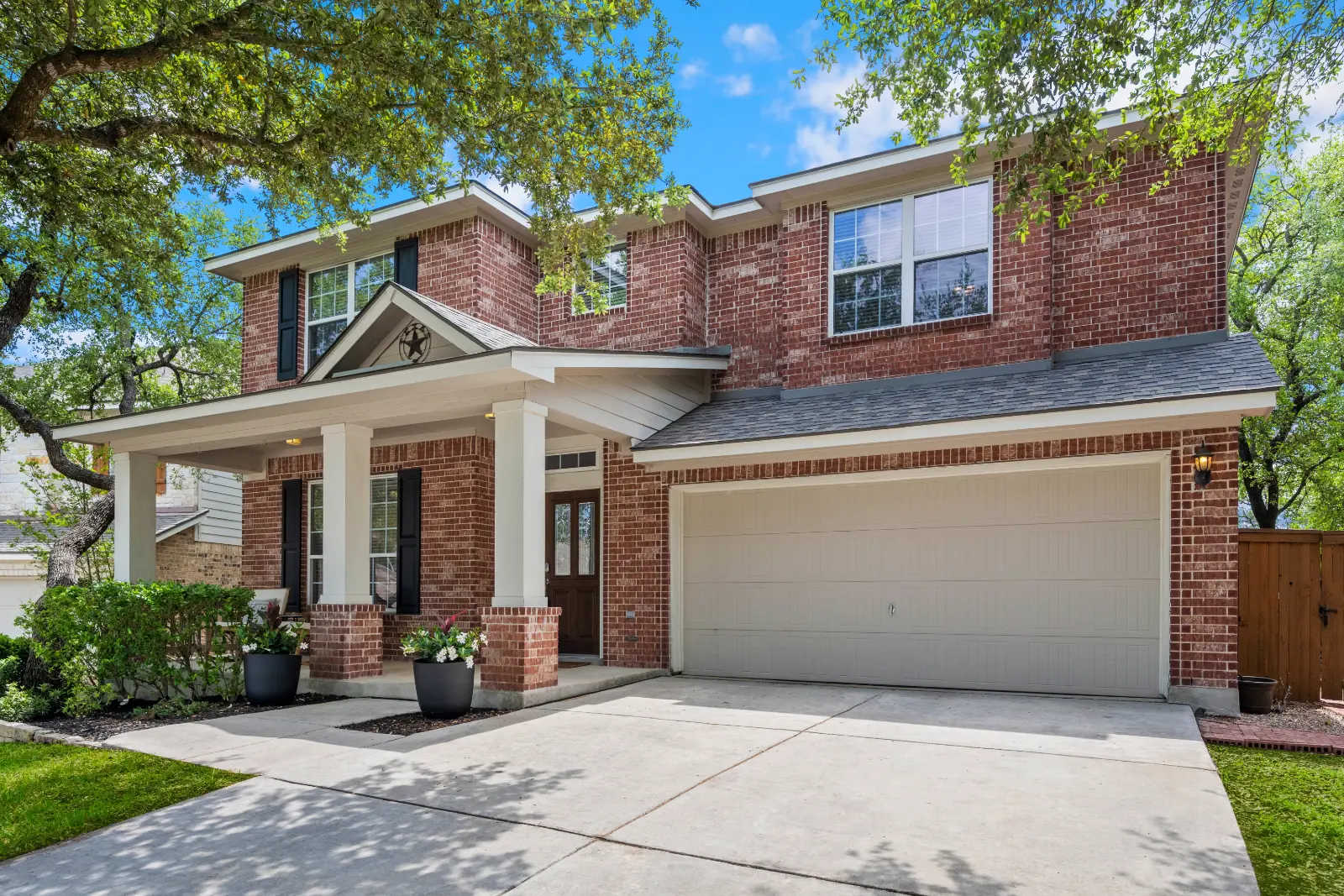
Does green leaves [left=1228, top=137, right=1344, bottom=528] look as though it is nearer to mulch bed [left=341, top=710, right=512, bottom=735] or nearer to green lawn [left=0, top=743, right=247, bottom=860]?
mulch bed [left=341, top=710, right=512, bottom=735]

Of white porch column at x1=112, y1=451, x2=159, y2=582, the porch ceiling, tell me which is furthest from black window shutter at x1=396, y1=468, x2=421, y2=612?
white porch column at x1=112, y1=451, x2=159, y2=582

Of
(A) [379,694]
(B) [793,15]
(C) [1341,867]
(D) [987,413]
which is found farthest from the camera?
(A) [379,694]

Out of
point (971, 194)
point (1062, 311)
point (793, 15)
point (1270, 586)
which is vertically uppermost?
point (793, 15)

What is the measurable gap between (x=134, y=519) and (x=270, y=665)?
3.87 m

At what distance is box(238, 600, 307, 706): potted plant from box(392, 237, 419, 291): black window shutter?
18.1ft

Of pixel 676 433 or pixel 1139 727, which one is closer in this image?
pixel 1139 727

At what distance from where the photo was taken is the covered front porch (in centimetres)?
870

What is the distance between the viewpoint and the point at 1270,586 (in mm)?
8922

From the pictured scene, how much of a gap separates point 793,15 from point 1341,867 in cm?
713

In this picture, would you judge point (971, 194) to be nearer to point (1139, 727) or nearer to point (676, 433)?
point (676, 433)

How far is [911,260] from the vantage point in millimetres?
10625

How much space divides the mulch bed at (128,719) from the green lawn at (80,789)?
0.75m

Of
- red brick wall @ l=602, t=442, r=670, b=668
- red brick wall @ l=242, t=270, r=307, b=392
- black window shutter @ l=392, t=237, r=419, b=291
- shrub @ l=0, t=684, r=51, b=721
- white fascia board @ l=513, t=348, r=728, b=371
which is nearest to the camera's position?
white fascia board @ l=513, t=348, r=728, b=371

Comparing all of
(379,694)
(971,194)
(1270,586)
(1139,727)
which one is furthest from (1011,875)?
(971,194)
